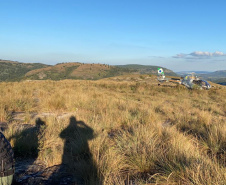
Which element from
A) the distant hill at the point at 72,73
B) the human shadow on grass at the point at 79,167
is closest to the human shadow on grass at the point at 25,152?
the human shadow on grass at the point at 79,167

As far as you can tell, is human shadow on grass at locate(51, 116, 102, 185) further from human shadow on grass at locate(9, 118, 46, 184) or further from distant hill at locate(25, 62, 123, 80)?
distant hill at locate(25, 62, 123, 80)

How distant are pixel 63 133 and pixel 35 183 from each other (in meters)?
1.88

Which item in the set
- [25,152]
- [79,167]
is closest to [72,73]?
[25,152]

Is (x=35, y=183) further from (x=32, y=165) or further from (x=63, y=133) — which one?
→ (x=63, y=133)

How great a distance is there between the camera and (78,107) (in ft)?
23.5

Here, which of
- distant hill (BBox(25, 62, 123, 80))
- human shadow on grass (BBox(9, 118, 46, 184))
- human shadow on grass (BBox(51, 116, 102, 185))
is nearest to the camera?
human shadow on grass (BBox(51, 116, 102, 185))

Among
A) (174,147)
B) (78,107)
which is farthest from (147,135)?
(78,107)

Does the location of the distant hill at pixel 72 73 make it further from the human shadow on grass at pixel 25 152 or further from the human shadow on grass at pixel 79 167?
the human shadow on grass at pixel 79 167

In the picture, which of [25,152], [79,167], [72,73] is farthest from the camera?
[72,73]

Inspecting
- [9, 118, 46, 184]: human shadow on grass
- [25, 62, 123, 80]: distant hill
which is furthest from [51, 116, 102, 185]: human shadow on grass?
[25, 62, 123, 80]: distant hill

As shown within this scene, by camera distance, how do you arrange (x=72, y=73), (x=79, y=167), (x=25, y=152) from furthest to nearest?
(x=72, y=73) < (x=25, y=152) < (x=79, y=167)

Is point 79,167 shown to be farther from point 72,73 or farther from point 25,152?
point 72,73

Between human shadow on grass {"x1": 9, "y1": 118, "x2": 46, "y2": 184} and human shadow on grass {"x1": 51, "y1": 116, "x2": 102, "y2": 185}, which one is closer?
human shadow on grass {"x1": 51, "y1": 116, "x2": 102, "y2": 185}

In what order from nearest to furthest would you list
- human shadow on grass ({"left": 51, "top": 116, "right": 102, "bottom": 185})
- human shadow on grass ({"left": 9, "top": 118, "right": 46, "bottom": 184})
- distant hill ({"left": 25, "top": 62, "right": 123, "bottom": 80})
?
human shadow on grass ({"left": 51, "top": 116, "right": 102, "bottom": 185}) → human shadow on grass ({"left": 9, "top": 118, "right": 46, "bottom": 184}) → distant hill ({"left": 25, "top": 62, "right": 123, "bottom": 80})
